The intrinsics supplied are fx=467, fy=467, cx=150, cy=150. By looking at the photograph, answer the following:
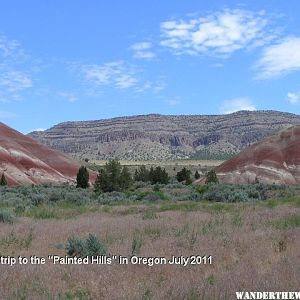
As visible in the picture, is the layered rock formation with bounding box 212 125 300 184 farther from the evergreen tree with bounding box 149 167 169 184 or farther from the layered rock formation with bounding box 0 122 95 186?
the layered rock formation with bounding box 0 122 95 186

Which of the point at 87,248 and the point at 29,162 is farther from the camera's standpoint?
the point at 29,162

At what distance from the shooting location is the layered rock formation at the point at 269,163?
64375 millimetres

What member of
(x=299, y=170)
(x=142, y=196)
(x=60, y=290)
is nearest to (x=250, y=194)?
(x=142, y=196)

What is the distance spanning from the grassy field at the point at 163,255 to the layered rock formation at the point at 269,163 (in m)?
49.0

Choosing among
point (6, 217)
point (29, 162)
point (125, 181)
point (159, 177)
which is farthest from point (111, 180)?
point (29, 162)

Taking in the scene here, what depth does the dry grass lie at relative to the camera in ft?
21.1

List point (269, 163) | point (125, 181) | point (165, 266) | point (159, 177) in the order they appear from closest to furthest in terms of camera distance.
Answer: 1. point (165, 266)
2. point (125, 181)
3. point (159, 177)
4. point (269, 163)

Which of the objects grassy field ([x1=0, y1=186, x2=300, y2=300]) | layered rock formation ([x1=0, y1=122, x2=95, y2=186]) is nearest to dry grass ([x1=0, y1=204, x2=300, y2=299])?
grassy field ([x1=0, y1=186, x2=300, y2=300])

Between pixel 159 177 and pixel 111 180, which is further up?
pixel 159 177

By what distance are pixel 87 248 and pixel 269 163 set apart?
5975 cm

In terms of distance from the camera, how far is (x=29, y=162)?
6956cm

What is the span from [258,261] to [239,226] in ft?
17.7

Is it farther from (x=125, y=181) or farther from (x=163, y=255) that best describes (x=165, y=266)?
(x=125, y=181)

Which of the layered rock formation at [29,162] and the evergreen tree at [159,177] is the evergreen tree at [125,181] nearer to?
the evergreen tree at [159,177]
